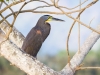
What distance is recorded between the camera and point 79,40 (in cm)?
241

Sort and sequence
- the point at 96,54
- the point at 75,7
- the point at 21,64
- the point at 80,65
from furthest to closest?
the point at 96,54
the point at 80,65
the point at 21,64
the point at 75,7

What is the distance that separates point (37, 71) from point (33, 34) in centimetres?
79

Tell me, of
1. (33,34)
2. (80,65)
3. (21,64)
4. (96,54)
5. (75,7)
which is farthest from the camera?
(96,54)

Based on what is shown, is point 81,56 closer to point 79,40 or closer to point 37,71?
point 79,40

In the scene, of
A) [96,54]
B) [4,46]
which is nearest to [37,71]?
[4,46]

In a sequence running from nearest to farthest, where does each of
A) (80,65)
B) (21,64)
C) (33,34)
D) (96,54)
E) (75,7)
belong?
(75,7)
(21,64)
(80,65)
(33,34)
(96,54)

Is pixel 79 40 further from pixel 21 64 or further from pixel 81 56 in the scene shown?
pixel 21 64

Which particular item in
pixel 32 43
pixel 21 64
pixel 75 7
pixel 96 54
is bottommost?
pixel 96 54

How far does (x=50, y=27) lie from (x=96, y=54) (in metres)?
13.1

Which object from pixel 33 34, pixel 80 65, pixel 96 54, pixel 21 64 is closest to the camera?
pixel 21 64

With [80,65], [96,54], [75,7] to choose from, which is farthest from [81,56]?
[96,54]

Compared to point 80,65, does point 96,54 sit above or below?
below

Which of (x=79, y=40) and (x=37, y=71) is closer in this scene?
(x=37, y=71)

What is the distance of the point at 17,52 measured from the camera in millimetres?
2006
